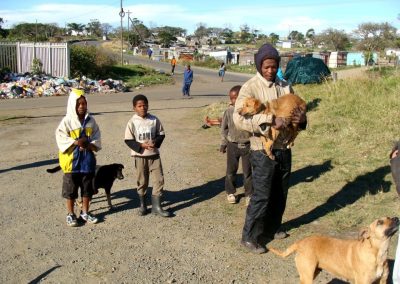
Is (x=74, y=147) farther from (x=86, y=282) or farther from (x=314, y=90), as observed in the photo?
(x=314, y=90)

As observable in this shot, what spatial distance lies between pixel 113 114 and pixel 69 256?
10749 mm

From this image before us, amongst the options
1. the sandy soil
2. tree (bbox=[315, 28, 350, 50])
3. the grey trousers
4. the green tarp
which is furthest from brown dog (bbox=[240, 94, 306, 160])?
tree (bbox=[315, 28, 350, 50])

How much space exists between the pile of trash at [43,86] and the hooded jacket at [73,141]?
15956mm

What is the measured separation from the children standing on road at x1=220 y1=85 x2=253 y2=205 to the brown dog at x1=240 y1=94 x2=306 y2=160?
5.13 feet

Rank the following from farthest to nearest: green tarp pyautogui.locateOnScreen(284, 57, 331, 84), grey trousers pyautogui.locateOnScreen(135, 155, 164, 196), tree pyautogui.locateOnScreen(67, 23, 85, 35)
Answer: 1. tree pyautogui.locateOnScreen(67, 23, 85, 35)
2. green tarp pyautogui.locateOnScreen(284, 57, 331, 84)
3. grey trousers pyautogui.locateOnScreen(135, 155, 164, 196)

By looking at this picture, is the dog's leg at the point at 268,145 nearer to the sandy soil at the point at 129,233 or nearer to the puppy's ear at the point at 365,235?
the sandy soil at the point at 129,233

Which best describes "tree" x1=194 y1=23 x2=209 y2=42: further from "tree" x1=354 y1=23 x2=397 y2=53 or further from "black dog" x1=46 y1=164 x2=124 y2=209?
"black dog" x1=46 y1=164 x2=124 y2=209

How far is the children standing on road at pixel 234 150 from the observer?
6062 millimetres

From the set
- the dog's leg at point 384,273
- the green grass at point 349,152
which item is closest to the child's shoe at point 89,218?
the green grass at point 349,152

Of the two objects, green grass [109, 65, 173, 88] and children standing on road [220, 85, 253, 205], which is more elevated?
green grass [109, 65, 173, 88]

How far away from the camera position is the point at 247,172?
6.09m

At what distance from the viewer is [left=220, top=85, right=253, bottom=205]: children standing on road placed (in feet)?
19.9

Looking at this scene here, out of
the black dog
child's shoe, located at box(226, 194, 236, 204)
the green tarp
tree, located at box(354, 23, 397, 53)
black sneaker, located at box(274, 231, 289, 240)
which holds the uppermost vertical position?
tree, located at box(354, 23, 397, 53)

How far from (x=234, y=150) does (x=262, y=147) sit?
174 cm
